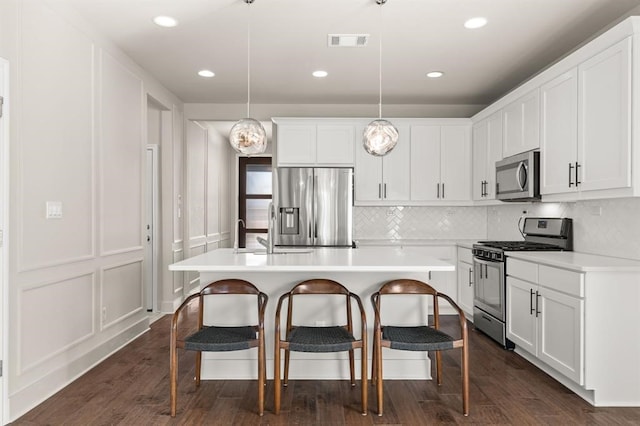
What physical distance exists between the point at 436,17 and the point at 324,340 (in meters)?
2.52

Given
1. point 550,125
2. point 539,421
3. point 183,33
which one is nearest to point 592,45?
point 550,125

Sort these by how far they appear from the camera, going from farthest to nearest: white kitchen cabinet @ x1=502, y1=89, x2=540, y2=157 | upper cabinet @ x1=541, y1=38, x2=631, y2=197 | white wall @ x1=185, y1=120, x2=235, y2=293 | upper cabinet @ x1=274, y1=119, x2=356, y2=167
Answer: white wall @ x1=185, y1=120, x2=235, y2=293, upper cabinet @ x1=274, y1=119, x2=356, y2=167, white kitchen cabinet @ x1=502, y1=89, x2=540, y2=157, upper cabinet @ x1=541, y1=38, x2=631, y2=197

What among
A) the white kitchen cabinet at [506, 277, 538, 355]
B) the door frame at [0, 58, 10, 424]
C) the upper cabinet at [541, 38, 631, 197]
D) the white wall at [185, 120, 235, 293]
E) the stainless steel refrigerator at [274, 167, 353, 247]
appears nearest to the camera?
the door frame at [0, 58, 10, 424]

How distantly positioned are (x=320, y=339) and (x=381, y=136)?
1.49 m

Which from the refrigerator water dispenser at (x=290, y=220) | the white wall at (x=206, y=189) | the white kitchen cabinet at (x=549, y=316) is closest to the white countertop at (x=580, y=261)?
the white kitchen cabinet at (x=549, y=316)

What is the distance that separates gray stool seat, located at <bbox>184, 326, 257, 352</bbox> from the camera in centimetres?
254

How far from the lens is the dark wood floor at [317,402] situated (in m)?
2.56

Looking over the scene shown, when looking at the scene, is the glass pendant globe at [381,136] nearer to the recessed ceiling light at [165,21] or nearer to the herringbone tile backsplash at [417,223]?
the recessed ceiling light at [165,21]

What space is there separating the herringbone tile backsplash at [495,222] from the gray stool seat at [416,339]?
5.49 ft

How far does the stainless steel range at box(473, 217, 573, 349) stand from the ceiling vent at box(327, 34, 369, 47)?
2242 millimetres

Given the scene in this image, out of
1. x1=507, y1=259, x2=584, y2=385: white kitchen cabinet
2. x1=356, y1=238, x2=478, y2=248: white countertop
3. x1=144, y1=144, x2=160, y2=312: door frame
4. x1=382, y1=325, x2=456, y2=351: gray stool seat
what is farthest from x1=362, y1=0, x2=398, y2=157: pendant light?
x1=144, y1=144, x2=160, y2=312: door frame

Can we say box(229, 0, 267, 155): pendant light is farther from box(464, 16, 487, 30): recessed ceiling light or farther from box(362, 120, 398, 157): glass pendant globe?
box(464, 16, 487, 30): recessed ceiling light

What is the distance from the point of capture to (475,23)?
132 inches

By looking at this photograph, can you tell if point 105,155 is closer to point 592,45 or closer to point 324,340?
point 324,340
